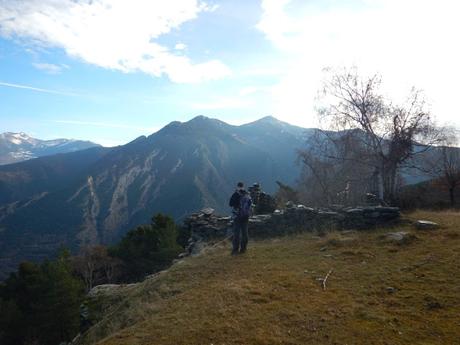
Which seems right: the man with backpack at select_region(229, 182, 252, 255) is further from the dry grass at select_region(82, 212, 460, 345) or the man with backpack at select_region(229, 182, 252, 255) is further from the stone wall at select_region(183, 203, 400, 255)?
the stone wall at select_region(183, 203, 400, 255)

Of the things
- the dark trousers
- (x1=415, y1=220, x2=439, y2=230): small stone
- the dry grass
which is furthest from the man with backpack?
(x1=415, y1=220, x2=439, y2=230): small stone

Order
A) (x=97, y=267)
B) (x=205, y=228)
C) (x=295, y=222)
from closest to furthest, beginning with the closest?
(x=295, y=222) → (x=205, y=228) → (x=97, y=267)

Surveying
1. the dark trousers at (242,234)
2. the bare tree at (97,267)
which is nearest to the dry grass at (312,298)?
the dark trousers at (242,234)

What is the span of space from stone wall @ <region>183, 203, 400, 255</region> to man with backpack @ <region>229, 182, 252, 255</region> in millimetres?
3566

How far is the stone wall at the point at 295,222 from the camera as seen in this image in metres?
17.5

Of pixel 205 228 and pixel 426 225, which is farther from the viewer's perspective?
pixel 205 228

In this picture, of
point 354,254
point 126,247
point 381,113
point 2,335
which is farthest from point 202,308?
point 126,247

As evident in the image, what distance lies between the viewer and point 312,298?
9859 mm

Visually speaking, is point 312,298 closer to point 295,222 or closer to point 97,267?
point 295,222

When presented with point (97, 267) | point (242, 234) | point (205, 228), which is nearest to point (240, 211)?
point (242, 234)

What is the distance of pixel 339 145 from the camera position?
3008 cm

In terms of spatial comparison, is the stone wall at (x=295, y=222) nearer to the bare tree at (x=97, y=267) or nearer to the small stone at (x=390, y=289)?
the small stone at (x=390, y=289)

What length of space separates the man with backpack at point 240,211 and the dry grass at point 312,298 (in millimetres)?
784

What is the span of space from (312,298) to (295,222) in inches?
372
